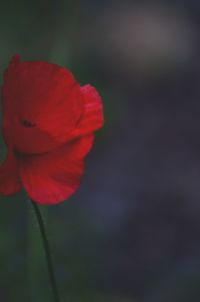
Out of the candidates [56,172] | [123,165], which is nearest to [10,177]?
[56,172]

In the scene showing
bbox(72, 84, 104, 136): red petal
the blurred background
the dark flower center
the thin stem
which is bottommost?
the blurred background

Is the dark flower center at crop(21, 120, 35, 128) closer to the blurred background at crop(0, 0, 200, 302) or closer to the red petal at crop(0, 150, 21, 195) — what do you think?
the red petal at crop(0, 150, 21, 195)

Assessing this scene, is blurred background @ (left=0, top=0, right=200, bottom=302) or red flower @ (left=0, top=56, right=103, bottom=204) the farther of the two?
blurred background @ (left=0, top=0, right=200, bottom=302)

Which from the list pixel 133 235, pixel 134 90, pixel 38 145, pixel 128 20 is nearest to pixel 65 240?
pixel 133 235

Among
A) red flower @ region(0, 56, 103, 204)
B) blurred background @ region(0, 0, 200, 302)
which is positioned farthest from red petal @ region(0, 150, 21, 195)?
blurred background @ region(0, 0, 200, 302)

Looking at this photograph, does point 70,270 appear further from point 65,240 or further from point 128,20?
point 128,20

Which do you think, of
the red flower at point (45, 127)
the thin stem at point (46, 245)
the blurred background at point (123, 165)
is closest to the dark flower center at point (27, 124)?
the red flower at point (45, 127)

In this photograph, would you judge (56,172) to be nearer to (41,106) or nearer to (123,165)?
(41,106)

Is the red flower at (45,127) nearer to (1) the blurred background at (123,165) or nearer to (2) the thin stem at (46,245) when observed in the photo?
(2) the thin stem at (46,245)
